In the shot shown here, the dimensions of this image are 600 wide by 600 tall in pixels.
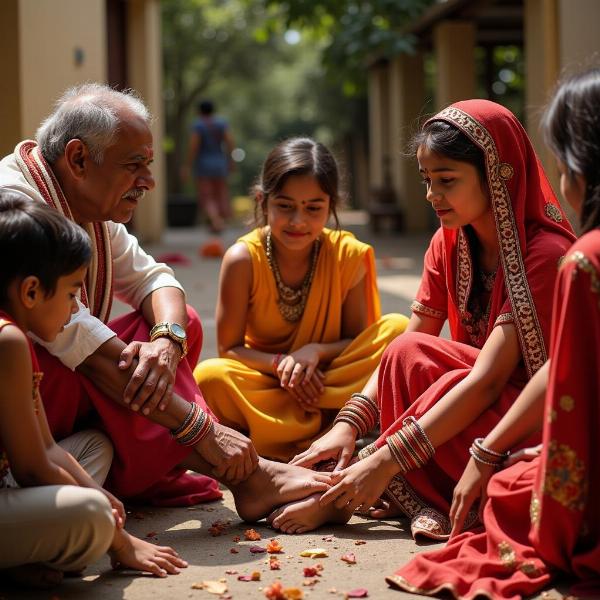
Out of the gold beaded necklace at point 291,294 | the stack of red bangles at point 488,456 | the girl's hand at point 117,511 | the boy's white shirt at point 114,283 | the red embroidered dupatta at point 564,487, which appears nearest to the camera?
the red embroidered dupatta at point 564,487

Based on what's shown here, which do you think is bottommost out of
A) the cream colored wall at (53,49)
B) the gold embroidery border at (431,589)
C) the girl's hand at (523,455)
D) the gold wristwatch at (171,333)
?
the gold embroidery border at (431,589)

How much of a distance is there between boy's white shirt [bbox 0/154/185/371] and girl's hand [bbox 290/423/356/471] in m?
0.86

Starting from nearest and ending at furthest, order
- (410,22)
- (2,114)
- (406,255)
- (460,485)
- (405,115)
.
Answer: (460,485) → (2,114) → (406,255) → (410,22) → (405,115)

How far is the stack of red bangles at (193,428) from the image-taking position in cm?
372

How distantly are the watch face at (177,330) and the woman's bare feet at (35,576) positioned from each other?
1121 mm

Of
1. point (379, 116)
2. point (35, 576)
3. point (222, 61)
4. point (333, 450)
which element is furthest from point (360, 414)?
point (222, 61)

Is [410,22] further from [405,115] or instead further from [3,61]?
[3,61]

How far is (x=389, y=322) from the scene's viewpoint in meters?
4.90

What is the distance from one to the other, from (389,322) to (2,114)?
4698 millimetres

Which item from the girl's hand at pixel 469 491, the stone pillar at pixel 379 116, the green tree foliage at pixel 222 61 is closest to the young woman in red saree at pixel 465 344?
the girl's hand at pixel 469 491

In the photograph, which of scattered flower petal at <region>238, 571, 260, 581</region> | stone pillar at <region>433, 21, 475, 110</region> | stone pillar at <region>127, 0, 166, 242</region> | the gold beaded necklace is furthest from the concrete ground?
stone pillar at <region>433, 21, 475, 110</region>

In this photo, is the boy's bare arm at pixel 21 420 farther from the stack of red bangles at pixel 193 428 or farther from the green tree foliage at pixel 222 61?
the green tree foliage at pixel 222 61

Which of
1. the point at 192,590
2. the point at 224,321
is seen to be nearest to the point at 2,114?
the point at 224,321

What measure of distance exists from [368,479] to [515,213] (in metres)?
1.05
